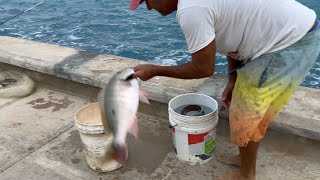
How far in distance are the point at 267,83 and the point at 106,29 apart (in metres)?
9.51

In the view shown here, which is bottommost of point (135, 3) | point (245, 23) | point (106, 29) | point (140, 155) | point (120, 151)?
point (106, 29)

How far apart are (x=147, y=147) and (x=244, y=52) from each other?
158 centimetres

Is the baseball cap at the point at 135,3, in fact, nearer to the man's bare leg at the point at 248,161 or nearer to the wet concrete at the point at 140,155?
the man's bare leg at the point at 248,161

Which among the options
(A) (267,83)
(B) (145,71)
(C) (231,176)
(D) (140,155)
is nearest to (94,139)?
(D) (140,155)

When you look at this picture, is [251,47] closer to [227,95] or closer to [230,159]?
[227,95]

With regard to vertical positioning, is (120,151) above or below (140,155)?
above

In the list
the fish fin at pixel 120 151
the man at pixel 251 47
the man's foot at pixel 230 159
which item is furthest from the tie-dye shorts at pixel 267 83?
the fish fin at pixel 120 151

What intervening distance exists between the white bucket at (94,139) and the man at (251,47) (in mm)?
786

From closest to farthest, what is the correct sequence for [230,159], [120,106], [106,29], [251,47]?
[120,106], [251,47], [230,159], [106,29]

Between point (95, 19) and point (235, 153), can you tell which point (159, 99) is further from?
point (95, 19)

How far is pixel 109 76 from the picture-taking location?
455cm

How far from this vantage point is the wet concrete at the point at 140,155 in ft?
11.4

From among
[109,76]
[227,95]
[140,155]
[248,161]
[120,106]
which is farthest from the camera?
[109,76]

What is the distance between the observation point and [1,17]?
13.3 metres
